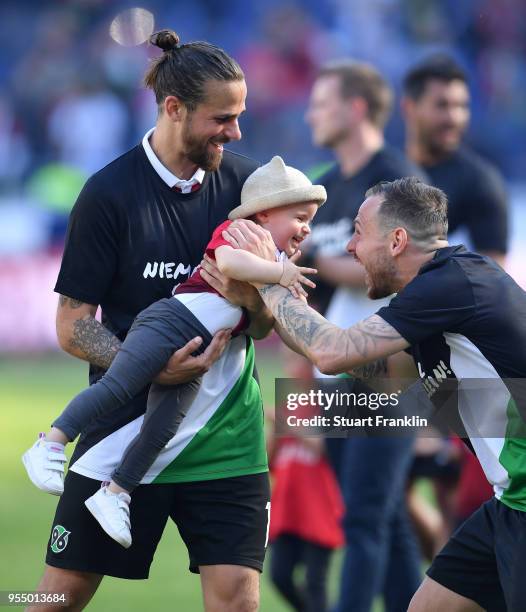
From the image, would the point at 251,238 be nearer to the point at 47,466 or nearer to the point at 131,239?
the point at 131,239

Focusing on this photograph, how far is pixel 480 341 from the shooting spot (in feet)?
13.1

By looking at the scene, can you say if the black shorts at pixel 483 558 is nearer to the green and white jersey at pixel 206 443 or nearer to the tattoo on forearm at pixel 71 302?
the green and white jersey at pixel 206 443

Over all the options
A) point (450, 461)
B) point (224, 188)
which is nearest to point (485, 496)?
point (450, 461)

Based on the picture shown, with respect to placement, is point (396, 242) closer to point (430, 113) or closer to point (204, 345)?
point (204, 345)

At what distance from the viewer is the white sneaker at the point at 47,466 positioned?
4.05m

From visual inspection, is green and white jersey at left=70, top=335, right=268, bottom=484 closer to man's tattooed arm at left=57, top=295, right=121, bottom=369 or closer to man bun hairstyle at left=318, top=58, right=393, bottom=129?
man's tattooed arm at left=57, top=295, right=121, bottom=369

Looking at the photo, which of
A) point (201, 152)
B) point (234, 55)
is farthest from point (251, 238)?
point (234, 55)

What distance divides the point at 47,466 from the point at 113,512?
29 centimetres

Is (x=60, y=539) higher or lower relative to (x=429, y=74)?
lower

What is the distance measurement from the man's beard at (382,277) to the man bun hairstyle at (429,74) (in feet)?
11.4

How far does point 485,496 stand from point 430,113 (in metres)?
2.36

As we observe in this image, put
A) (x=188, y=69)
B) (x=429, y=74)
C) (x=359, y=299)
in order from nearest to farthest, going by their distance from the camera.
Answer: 1. (x=188, y=69)
2. (x=359, y=299)
3. (x=429, y=74)

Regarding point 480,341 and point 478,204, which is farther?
point 478,204

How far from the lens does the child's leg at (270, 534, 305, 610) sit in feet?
21.5
